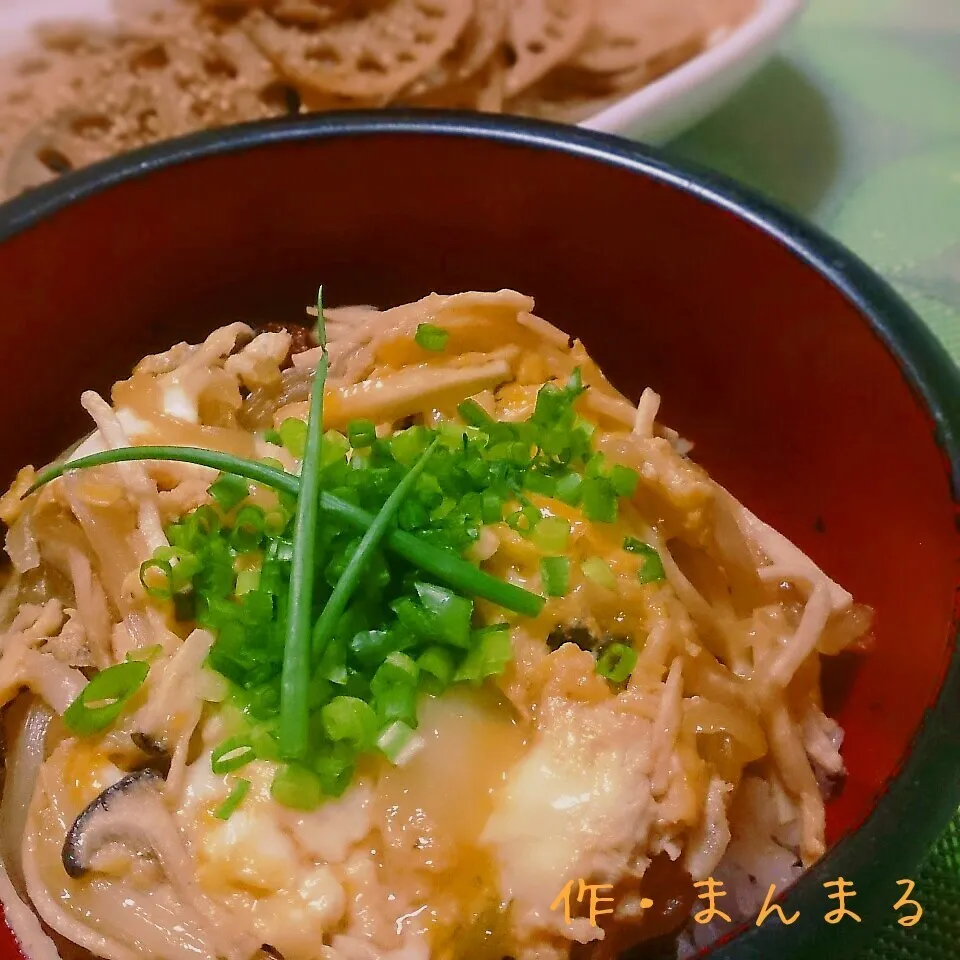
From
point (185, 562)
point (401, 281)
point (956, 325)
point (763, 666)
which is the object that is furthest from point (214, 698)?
point (956, 325)

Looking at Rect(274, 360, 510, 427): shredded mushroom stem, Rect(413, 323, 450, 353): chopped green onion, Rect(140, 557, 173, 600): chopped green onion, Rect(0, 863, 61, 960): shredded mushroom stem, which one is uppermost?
Rect(413, 323, 450, 353): chopped green onion

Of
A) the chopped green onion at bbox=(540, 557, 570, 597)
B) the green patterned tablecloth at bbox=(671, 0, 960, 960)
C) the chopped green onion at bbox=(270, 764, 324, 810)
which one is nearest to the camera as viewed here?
the chopped green onion at bbox=(270, 764, 324, 810)

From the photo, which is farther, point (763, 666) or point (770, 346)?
point (770, 346)

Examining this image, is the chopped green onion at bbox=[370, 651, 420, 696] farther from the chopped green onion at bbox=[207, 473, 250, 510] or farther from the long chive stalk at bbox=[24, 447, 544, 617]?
the chopped green onion at bbox=[207, 473, 250, 510]

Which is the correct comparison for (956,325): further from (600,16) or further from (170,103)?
(170,103)

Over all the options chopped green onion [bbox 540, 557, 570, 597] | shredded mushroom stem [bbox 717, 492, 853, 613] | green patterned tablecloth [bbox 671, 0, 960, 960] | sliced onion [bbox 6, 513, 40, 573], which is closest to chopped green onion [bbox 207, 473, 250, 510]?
sliced onion [bbox 6, 513, 40, 573]

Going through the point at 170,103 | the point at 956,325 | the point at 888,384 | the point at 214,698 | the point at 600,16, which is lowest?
the point at 214,698

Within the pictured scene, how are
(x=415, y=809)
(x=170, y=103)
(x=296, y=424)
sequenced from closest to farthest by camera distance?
(x=415, y=809)
(x=296, y=424)
(x=170, y=103)
